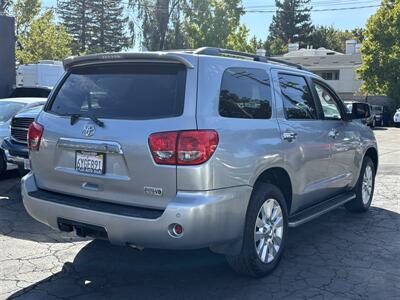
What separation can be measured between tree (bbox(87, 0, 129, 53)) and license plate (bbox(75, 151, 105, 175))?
207 ft

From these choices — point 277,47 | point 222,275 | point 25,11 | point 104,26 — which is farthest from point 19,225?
point 277,47

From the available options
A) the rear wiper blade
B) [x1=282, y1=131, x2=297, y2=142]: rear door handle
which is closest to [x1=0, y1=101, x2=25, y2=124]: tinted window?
the rear wiper blade

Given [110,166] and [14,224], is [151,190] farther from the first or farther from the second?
[14,224]

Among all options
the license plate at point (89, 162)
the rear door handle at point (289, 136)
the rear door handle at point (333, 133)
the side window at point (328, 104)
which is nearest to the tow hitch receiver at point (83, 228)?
the license plate at point (89, 162)

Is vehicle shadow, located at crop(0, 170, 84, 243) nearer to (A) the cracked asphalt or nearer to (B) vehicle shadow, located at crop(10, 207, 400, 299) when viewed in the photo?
(A) the cracked asphalt

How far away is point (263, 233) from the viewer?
4629 mm

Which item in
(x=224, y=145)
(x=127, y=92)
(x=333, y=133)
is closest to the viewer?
(x=224, y=145)

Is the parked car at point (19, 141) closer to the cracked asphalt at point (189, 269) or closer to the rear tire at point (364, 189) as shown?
the cracked asphalt at point (189, 269)

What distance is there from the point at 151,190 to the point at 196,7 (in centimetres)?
Answer: 4123

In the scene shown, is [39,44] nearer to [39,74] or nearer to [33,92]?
[39,74]

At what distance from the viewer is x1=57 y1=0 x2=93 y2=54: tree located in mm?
66750

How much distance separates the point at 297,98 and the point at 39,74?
1740cm

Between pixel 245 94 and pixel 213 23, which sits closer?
pixel 245 94

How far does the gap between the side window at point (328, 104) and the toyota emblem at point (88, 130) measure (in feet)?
9.30
